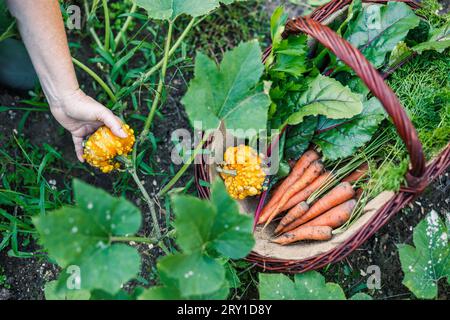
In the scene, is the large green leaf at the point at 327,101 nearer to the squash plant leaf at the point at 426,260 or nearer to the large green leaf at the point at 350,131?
the large green leaf at the point at 350,131

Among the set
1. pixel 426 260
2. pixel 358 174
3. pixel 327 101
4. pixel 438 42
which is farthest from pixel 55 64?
pixel 426 260

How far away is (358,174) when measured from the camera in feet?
6.37

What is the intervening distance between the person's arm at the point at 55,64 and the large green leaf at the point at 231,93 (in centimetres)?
32

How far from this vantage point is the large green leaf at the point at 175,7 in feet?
5.85

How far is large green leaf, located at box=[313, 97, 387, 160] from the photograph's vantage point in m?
1.83

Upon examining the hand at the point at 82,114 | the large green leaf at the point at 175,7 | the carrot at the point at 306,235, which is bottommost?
the carrot at the point at 306,235

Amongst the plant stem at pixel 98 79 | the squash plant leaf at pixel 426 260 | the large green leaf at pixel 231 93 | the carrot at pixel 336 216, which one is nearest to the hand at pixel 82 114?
the plant stem at pixel 98 79

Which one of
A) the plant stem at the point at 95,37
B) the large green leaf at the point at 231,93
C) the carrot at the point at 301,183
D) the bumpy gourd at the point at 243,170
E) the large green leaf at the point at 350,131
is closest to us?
the large green leaf at the point at 231,93

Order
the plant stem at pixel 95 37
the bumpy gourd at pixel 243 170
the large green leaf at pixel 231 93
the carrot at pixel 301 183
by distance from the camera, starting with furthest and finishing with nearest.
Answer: the plant stem at pixel 95 37 → the carrot at pixel 301 183 → the bumpy gourd at pixel 243 170 → the large green leaf at pixel 231 93

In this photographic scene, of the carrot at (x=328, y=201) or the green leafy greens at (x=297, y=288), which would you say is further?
the carrot at (x=328, y=201)

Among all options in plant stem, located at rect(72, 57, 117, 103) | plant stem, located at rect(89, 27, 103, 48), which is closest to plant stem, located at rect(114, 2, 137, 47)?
plant stem, located at rect(89, 27, 103, 48)

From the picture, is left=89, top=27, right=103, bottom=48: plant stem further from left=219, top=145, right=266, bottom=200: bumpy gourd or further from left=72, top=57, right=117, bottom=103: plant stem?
left=219, top=145, right=266, bottom=200: bumpy gourd

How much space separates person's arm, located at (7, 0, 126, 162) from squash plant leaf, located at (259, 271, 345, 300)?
705 mm
